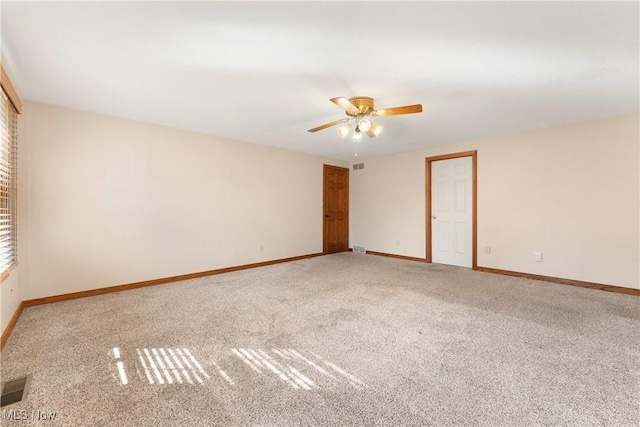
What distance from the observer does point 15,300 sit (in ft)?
9.12

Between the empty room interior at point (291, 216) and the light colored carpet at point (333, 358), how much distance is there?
20 millimetres

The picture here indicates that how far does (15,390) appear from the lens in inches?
65.6

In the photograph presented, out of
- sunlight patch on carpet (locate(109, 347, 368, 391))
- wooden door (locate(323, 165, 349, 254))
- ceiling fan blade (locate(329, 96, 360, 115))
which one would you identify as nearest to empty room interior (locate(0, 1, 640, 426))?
sunlight patch on carpet (locate(109, 347, 368, 391))

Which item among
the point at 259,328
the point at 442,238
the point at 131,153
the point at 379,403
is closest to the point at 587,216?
the point at 442,238

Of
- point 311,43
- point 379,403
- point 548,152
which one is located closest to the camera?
point 379,403

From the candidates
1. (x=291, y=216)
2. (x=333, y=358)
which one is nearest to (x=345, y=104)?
(x=333, y=358)

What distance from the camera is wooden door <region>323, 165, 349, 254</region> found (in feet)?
21.1

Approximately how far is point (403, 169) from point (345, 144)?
149 cm

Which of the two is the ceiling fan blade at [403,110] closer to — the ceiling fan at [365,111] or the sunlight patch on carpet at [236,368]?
the ceiling fan at [365,111]

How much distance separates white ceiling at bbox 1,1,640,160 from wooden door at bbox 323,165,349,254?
292 centimetres

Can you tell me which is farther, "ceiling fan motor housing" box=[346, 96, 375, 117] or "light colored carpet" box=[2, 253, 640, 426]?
"ceiling fan motor housing" box=[346, 96, 375, 117]

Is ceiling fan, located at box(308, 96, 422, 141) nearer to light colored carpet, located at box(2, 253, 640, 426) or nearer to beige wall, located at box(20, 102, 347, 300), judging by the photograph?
light colored carpet, located at box(2, 253, 640, 426)

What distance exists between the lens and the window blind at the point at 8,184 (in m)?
2.61

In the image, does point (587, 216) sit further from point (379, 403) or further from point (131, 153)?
point (131, 153)
